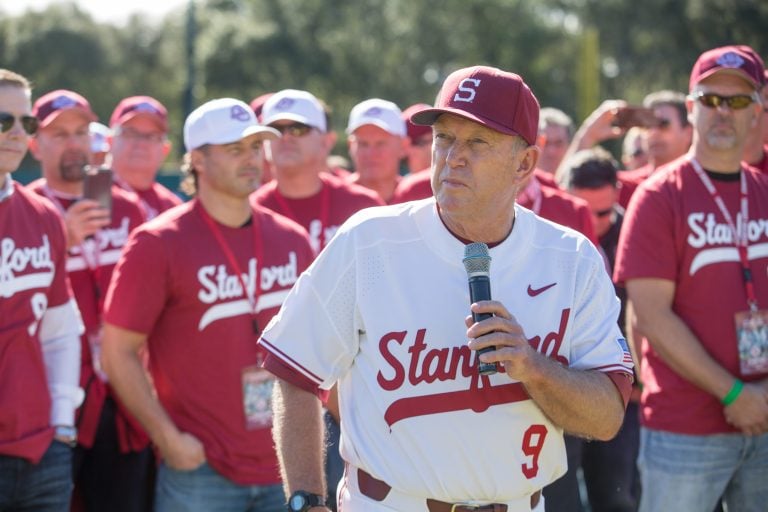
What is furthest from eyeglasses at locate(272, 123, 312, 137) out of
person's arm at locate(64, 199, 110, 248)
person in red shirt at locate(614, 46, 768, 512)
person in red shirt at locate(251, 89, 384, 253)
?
person in red shirt at locate(614, 46, 768, 512)

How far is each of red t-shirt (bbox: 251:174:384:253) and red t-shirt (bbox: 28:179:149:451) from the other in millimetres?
866

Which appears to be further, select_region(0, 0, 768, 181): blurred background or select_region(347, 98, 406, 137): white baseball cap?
select_region(0, 0, 768, 181): blurred background

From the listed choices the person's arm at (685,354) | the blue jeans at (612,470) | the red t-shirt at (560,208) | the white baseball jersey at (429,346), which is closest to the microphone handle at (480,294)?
the white baseball jersey at (429,346)

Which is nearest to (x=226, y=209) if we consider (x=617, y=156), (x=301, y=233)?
(x=301, y=233)

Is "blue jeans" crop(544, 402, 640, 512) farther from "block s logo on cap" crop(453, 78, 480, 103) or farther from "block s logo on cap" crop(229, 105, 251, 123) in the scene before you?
"block s logo on cap" crop(453, 78, 480, 103)

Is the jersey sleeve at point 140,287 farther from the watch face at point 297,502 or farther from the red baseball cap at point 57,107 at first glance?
the watch face at point 297,502

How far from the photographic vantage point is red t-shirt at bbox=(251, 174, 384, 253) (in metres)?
6.78

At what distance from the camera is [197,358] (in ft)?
17.0

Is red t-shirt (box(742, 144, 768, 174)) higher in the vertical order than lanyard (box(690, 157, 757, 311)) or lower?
higher

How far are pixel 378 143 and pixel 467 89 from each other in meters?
4.73

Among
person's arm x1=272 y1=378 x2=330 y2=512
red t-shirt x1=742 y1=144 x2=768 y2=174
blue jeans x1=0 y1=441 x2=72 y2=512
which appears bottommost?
blue jeans x1=0 y1=441 x2=72 y2=512

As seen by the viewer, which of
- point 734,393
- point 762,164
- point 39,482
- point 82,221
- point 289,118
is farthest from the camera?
point 289,118

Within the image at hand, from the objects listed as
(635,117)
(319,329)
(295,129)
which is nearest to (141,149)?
(295,129)

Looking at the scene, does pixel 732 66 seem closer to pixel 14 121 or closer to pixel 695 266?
pixel 695 266
